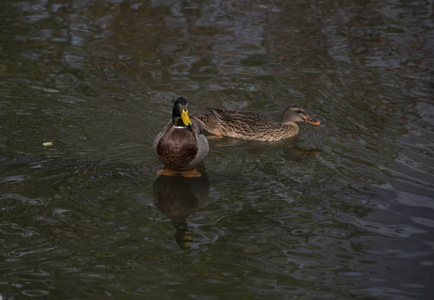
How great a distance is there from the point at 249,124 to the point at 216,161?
103cm

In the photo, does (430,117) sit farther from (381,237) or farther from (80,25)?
(80,25)

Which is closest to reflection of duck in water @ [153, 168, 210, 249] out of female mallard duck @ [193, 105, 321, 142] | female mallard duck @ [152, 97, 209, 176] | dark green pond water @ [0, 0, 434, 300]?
dark green pond water @ [0, 0, 434, 300]

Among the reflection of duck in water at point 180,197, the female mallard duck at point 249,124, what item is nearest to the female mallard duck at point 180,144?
the reflection of duck in water at point 180,197

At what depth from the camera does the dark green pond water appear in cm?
482

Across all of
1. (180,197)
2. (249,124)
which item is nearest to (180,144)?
(180,197)

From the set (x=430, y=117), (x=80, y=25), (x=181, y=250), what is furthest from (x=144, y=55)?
(x=181, y=250)

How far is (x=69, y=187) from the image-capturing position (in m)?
6.22

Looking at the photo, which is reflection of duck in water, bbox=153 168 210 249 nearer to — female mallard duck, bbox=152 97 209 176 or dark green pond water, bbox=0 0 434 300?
dark green pond water, bbox=0 0 434 300

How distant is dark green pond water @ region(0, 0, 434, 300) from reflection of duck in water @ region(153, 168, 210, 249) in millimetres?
24

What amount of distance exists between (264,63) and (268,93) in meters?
1.22

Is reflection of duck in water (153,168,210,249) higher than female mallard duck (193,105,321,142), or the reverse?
female mallard duck (193,105,321,142)

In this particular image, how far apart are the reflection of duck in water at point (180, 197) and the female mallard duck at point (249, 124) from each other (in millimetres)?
1260

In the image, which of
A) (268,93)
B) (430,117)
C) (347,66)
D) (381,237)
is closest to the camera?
(381,237)

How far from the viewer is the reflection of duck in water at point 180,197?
565cm
